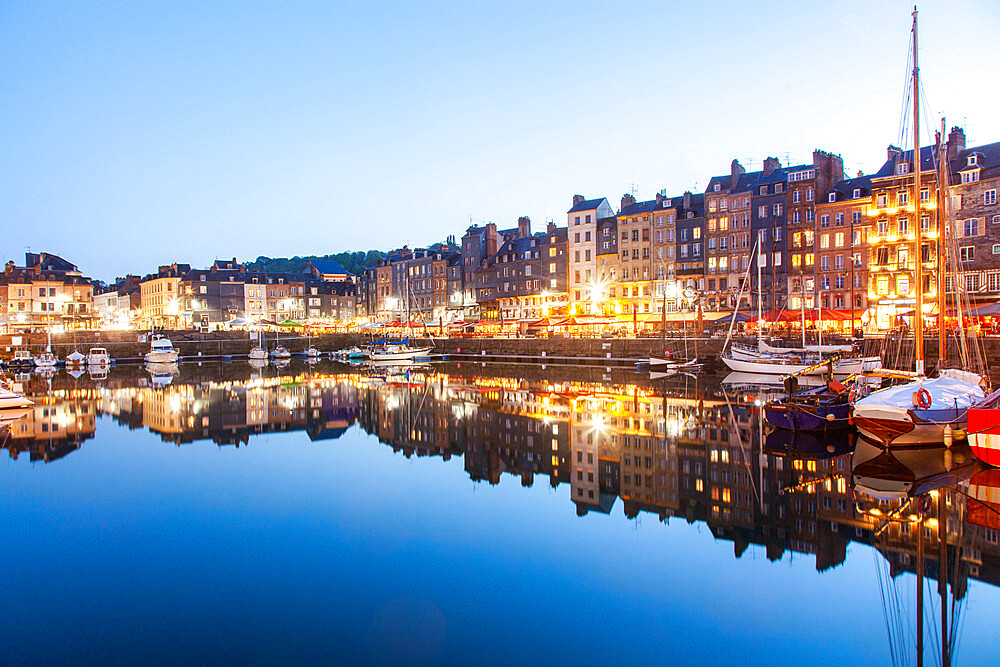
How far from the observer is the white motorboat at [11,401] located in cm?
3062

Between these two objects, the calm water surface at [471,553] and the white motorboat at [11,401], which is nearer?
the calm water surface at [471,553]

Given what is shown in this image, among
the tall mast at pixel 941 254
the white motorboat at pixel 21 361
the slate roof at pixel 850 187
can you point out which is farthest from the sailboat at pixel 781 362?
the white motorboat at pixel 21 361

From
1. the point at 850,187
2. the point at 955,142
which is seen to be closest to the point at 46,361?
the point at 850,187

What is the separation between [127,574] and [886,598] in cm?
1187

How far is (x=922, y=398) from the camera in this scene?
63.2 feet

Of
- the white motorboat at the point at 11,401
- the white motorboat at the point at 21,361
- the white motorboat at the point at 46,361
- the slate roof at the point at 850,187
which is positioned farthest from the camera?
the white motorboat at the point at 21,361

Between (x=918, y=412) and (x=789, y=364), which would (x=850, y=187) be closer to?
(x=789, y=364)

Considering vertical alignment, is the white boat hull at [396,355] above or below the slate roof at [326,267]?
below

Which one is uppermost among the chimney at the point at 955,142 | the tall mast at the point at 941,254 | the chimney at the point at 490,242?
the chimney at the point at 955,142

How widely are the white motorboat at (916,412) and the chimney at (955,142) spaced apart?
42805 mm

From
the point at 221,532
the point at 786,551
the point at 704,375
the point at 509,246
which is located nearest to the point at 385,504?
the point at 221,532

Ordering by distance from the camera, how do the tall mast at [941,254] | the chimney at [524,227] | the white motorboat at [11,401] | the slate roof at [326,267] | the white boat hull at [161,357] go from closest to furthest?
the tall mast at [941,254] → the white motorboat at [11,401] → the white boat hull at [161,357] → the chimney at [524,227] → the slate roof at [326,267]

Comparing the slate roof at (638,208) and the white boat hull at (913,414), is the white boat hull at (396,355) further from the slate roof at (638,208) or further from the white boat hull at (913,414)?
the white boat hull at (913,414)

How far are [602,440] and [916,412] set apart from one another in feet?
30.1
